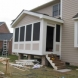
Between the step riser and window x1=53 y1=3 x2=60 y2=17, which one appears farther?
window x1=53 y1=3 x2=60 y2=17

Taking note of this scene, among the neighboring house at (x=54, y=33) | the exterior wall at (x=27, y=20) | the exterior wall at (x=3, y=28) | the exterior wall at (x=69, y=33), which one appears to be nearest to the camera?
the neighboring house at (x=54, y=33)

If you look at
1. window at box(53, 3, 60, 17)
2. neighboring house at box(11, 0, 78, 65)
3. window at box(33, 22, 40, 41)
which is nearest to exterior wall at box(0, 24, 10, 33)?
neighboring house at box(11, 0, 78, 65)

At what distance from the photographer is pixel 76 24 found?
403 inches

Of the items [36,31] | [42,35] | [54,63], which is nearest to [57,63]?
[54,63]

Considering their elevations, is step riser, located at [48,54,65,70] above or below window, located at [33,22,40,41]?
below

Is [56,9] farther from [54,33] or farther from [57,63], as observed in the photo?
[57,63]

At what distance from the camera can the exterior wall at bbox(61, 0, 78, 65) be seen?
35.1 ft

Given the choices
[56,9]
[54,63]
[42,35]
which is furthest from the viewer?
[56,9]

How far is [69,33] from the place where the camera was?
1105 cm

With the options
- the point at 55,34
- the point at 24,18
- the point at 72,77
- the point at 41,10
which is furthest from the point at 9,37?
the point at 72,77

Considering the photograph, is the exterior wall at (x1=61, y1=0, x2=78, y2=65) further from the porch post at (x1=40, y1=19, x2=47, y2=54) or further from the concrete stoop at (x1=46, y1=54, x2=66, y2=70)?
the porch post at (x1=40, y1=19, x2=47, y2=54)

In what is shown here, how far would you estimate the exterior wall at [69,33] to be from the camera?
10711 millimetres

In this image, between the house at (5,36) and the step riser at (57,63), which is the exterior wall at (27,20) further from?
the house at (5,36)

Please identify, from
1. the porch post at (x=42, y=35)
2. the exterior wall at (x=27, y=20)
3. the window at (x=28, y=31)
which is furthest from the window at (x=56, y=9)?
the porch post at (x=42, y=35)
